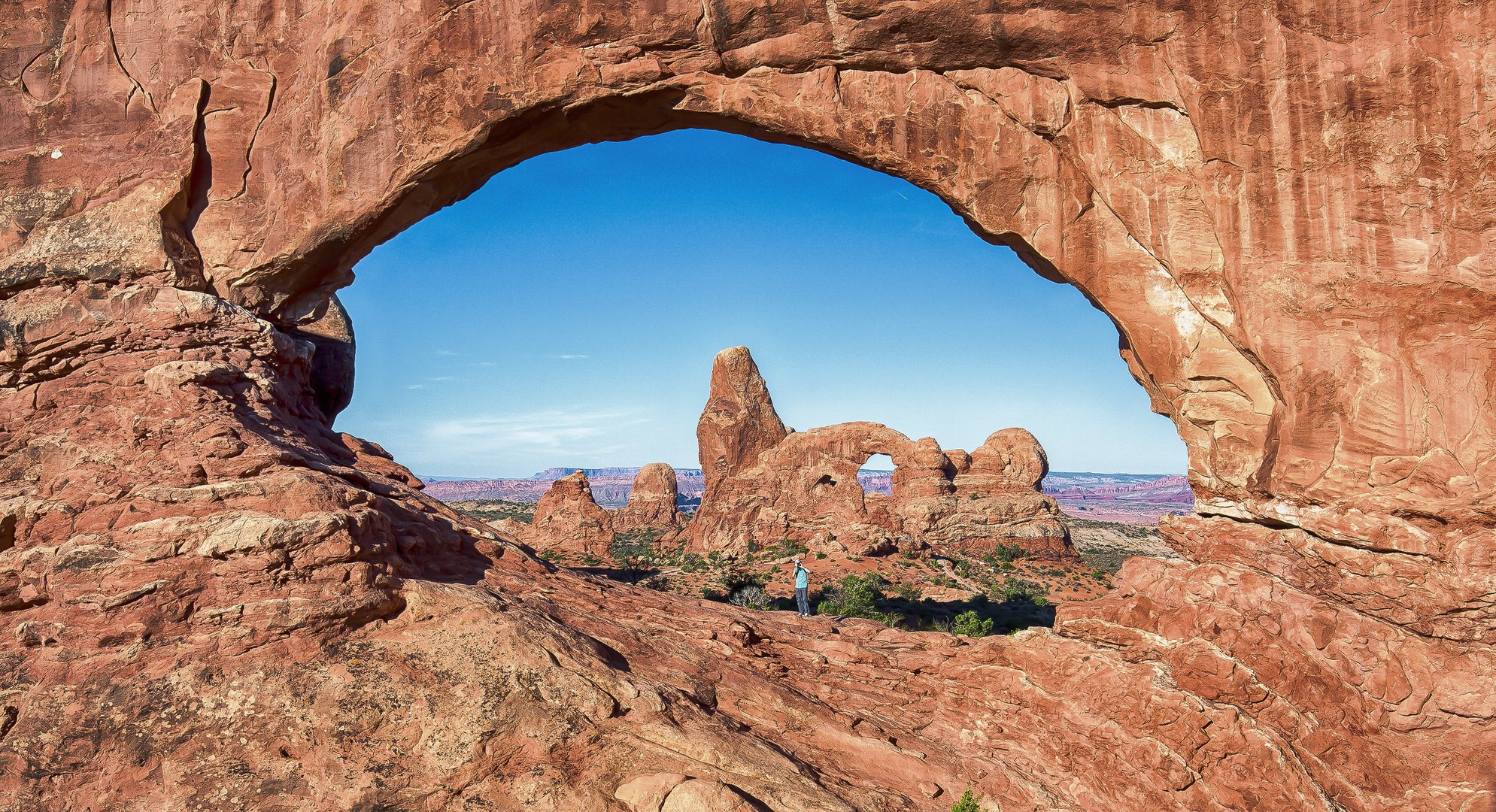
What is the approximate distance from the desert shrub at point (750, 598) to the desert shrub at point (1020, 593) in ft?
36.3

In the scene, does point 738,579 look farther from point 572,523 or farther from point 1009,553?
point 1009,553

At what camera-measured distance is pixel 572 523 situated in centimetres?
4194

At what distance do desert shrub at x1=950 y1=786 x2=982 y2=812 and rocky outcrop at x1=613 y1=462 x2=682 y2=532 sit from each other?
6141 centimetres

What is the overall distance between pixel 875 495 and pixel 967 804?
4724 centimetres

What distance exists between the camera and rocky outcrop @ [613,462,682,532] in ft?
229

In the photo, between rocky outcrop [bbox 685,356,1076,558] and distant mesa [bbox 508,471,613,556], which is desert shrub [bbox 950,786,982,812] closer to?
distant mesa [bbox 508,471,613,556]

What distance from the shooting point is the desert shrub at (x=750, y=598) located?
89.7 ft

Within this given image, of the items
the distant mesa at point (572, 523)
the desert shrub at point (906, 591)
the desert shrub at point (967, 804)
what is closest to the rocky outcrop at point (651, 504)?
the distant mesa at point (572, 523)

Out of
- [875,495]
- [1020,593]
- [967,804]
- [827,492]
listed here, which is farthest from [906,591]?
[967,804]

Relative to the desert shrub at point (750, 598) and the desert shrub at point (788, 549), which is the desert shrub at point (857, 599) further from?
the desert shrub at point (788, 549)

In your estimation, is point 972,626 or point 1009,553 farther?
point 1009,553

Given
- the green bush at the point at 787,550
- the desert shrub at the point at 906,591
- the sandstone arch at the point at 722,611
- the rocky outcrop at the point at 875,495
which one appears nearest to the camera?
the sandstone arch at the point at 722,611

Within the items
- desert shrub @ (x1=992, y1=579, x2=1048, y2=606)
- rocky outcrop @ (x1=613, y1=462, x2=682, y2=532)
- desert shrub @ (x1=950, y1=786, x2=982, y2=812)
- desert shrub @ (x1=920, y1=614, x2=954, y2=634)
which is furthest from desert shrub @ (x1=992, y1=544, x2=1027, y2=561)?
desert shrub @ (x1=950, y1=786, x2=982, y2=812)

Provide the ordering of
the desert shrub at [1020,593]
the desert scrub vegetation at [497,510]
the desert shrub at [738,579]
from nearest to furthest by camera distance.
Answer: the desert shrub at [738,579] → the desert shrub at [1020,593] → the desert scrub vegetation at [497,510]
